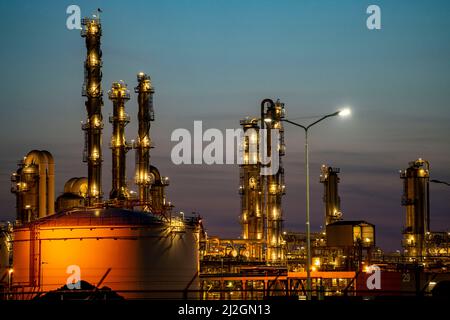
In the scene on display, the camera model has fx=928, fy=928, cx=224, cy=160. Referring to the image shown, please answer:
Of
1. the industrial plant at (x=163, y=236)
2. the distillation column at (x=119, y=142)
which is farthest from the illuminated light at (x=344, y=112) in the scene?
the distillation column at (x=119, y=142)

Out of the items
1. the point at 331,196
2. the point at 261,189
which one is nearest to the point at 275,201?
the point at 261,189

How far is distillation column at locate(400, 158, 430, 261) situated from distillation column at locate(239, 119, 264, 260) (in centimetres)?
1574

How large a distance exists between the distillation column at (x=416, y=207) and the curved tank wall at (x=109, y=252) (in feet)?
126

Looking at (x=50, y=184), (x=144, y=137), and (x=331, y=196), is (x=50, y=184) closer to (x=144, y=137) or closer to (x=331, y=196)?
(x=144, y=137)

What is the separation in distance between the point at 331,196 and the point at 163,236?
39742 mm

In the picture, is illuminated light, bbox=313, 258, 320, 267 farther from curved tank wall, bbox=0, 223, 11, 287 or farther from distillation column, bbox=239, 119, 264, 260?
curved tank wall, bbox=0, 223, 11, 287

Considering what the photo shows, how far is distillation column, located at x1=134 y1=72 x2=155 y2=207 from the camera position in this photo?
3268 inches

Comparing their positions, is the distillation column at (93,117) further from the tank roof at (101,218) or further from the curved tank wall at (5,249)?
the tank roof at (101,218)

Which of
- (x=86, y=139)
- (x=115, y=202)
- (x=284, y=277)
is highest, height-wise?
(x=86, y=139)

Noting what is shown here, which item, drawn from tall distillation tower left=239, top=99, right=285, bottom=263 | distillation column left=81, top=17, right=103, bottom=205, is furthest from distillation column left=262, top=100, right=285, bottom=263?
distillation column left=81, top=17, right=103, bottom=205
